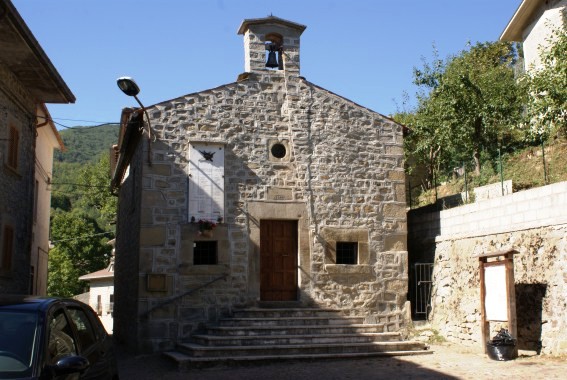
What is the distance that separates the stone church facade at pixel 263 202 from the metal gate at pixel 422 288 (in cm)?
63

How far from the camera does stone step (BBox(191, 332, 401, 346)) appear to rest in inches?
471

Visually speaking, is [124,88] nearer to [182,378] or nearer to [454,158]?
[182,378]

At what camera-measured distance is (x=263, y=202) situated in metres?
14.0

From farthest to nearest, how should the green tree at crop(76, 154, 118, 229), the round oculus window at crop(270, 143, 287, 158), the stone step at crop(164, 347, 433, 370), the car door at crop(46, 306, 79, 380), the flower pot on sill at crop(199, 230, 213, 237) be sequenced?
the green tree at crop(76, 154, 118, 229), the round oculus window at crop(270, 143, 287, 158), the flower pot on sill at crop(199, 230, 213, 237), the stone step at crop(164, 347, 433, 370), the car door at crop(46, 306, 79, 380)

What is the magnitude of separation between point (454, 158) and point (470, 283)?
10.7 metres

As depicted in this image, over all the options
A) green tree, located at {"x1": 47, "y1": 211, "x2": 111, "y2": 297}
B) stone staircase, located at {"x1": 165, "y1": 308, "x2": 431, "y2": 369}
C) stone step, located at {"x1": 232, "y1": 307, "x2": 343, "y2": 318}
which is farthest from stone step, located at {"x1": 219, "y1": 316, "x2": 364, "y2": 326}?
green tree, located at {"x1": 47, "y1": 211, "x2": 111, "y2": 297}

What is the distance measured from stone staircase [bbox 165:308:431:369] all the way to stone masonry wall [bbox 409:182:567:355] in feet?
4.43

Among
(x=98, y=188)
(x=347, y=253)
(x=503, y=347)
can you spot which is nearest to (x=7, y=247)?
(x=347, y=253)

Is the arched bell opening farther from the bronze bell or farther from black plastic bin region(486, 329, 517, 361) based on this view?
black plastic bin region(486, 329, 517, 361)

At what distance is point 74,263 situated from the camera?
4588cm

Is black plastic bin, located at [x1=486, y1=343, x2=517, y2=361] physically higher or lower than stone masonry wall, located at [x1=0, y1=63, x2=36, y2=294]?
lower

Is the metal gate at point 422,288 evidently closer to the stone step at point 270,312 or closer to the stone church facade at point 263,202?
the stone church facade at point 263,202

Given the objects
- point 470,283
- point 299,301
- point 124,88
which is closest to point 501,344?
point 470,283

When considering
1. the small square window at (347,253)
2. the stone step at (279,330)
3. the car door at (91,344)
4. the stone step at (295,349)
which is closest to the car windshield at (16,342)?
the car door at (91,344)
